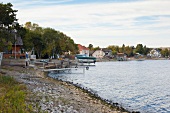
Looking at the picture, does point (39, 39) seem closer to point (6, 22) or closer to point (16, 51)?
point (16, 51)

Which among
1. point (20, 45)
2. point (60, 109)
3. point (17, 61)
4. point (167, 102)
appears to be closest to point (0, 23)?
point (17, 61)

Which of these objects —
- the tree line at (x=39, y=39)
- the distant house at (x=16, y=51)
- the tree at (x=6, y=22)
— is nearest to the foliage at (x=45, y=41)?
the tree line at (x=39, y=39)

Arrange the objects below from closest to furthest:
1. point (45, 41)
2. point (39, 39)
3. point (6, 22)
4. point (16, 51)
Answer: point (6, 22) → point (16, 51) → point (39, 39) → point (45, 41)

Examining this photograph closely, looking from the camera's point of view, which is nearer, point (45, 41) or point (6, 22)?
Result: point (6, 22)

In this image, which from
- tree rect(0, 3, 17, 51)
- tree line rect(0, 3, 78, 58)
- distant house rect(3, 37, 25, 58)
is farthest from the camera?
distant house rect(3, 37, 25, 58)

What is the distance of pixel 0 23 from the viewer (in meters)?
47.9

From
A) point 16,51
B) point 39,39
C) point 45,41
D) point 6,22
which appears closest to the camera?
point 6,22

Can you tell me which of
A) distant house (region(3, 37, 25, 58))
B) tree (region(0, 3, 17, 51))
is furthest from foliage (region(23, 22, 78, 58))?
tree (region(0, 3, 17, 51))

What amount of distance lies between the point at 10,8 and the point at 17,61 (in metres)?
9.25

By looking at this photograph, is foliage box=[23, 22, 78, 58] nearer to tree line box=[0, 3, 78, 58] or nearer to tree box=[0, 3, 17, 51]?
tree line box=[0, 3, 78, 58]

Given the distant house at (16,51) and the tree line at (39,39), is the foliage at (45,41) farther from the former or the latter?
the distant house at (16,51)

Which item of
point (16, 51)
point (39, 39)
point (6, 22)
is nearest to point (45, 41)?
point (39, 39)

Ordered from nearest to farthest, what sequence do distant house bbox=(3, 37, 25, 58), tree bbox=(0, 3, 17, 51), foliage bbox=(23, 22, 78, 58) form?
1. tree bbox=(0, 3, 17, 51)
2. distant house bbox=(3, 37, 25, 58)
3. foliage bbox=(23, 22, 78, 58)

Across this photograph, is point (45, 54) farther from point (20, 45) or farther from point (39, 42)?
point (20, 45)
